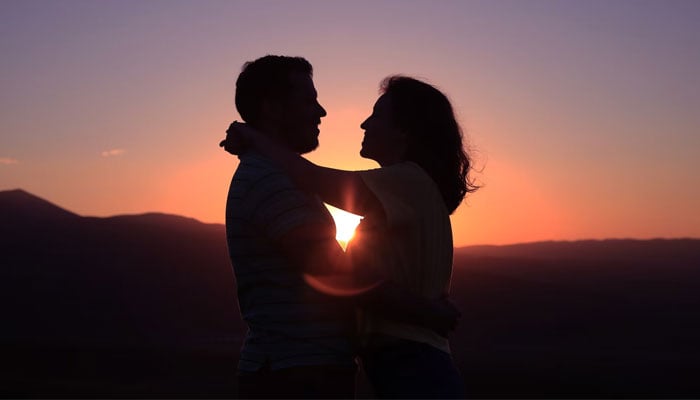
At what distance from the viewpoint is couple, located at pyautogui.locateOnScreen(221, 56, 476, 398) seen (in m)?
2.98

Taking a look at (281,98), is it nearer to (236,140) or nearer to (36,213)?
(236,140)

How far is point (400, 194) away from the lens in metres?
3.05

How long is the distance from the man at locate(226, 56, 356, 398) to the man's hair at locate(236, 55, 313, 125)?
0.27m

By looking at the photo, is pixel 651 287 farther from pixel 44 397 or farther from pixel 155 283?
pixel 44 397

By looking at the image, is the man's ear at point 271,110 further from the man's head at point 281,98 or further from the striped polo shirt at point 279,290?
the striped polo shirt at point 279,290

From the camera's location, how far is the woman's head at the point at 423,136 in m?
3.32

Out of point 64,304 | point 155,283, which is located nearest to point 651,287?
point 155,283

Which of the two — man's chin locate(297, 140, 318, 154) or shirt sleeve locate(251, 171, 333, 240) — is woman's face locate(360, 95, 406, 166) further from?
shirt sleeve locate(251, 171, 333, 240)

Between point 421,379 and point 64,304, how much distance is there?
3563 cm

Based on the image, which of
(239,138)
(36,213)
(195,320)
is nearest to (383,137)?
(239,138)

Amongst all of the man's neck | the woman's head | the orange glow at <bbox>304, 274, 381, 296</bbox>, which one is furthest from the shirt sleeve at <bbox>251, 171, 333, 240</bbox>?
the woman's head

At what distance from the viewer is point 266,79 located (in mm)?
3332

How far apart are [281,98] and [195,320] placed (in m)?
32.9

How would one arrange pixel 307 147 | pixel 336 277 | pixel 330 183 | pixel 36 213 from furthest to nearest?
pixel 36 213, pixel 307 147, pixel 330 183, pixel 336 277
